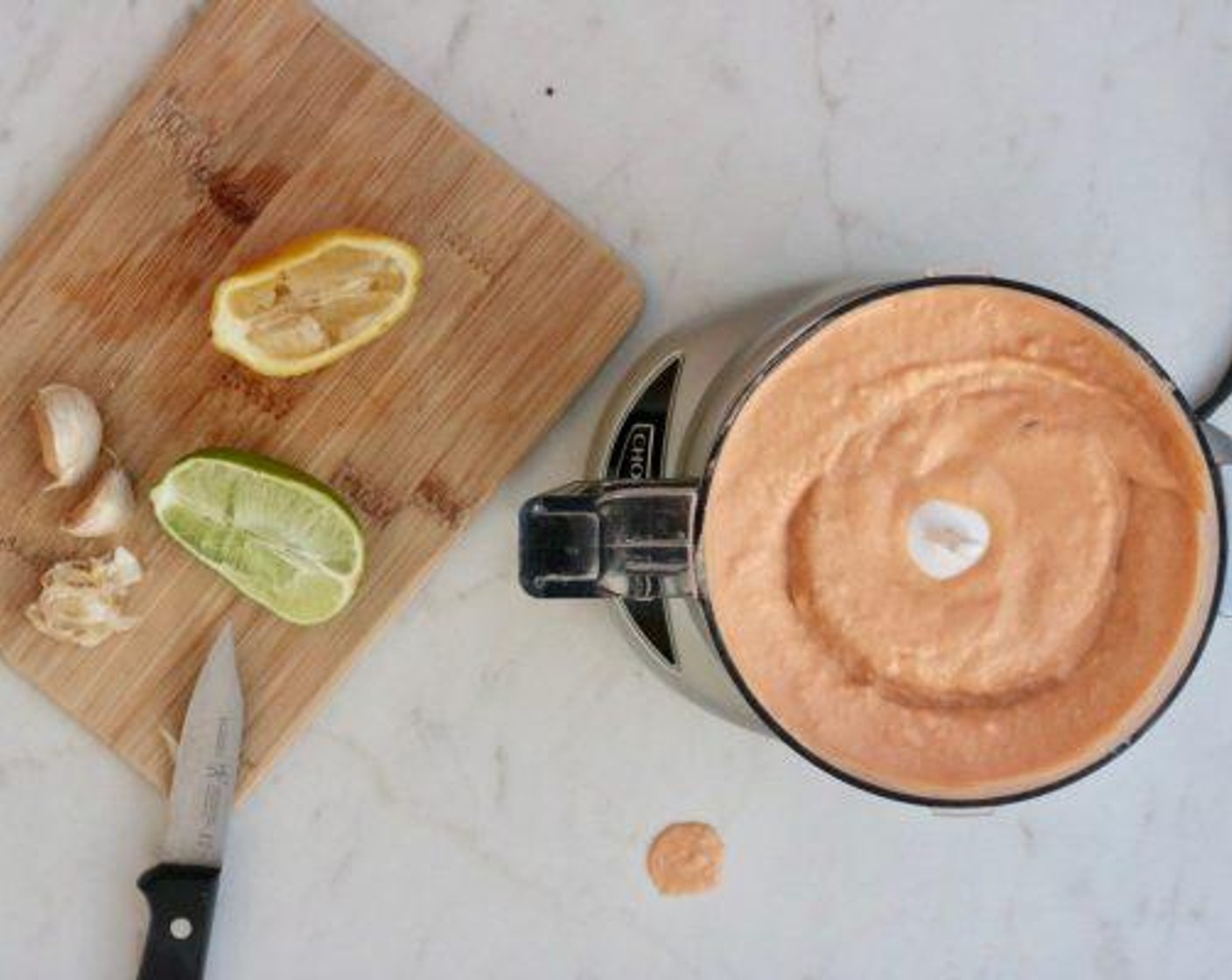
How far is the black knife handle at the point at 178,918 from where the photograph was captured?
39.7 inches

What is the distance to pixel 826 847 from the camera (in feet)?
3.49

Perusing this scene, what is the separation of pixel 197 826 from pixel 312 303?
373 mm

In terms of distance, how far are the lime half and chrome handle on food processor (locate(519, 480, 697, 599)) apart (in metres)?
0.25

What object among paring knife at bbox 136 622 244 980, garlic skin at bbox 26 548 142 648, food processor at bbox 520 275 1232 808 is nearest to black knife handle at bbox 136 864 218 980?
paring knife at bbox 136 622 244 980

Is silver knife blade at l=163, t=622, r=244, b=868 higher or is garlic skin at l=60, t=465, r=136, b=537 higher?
garlic skin at l=60, t=465, r=136, b=537

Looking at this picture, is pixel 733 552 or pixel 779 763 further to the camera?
pixel 779 763

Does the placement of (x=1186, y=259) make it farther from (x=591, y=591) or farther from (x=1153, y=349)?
(x=591, y=591)

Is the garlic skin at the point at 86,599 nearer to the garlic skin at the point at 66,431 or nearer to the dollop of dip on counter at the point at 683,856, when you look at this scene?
the garlic skin at the point at 66,431

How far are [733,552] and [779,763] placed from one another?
368 millimetres

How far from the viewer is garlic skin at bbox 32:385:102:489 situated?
955 mm

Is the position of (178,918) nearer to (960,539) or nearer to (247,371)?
(247,371)

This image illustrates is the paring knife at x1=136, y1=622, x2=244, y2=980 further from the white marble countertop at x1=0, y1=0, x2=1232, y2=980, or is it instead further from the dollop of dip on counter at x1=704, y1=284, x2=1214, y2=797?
the dollop of dip on counter at x1=704, y1=284, x2=1214, y2=797

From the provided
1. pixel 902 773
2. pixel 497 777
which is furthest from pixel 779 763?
pixel 902 773

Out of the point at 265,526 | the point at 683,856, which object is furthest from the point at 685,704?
the point at 265,526
